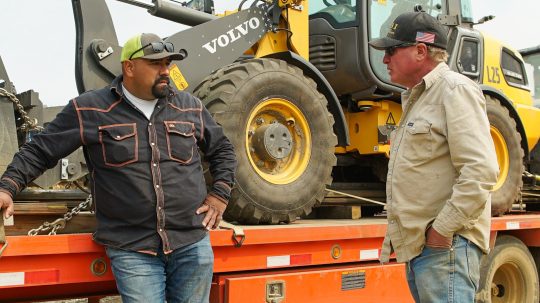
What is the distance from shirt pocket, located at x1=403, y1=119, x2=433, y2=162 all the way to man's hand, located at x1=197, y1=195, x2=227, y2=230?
3.29 ft

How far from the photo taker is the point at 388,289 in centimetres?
486

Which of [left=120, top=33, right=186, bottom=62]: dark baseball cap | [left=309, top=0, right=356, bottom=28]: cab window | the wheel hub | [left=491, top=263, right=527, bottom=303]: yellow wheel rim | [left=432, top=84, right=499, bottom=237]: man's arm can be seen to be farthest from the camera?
[left=491, top=263, right=527, bottom=303]: yellow wheel rim

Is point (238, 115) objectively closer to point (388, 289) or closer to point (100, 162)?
point (100, 162)

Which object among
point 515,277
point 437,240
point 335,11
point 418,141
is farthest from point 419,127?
point 515,277

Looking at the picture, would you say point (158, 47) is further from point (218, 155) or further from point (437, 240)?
point (437, 240)

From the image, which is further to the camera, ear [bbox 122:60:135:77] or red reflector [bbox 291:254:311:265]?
red reflector [bbox 291:254:311:265]

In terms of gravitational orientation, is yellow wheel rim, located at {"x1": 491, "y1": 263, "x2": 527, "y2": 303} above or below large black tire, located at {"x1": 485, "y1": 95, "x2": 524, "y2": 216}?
below

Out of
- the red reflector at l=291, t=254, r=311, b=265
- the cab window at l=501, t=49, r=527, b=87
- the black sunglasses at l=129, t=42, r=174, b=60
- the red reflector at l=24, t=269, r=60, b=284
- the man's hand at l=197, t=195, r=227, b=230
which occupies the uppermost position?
the cab window at l=501, t=49, r=527, b=87

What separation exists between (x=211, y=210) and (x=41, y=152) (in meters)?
0.86

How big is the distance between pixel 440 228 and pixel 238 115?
1977 millimetres

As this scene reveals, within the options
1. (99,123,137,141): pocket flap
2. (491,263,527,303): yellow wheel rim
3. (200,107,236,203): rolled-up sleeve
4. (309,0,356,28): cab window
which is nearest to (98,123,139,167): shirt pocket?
(99,123,137,141): pocket flap

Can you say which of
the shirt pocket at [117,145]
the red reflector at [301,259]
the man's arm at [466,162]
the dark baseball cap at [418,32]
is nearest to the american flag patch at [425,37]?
the dark baseball cap at [418,32]

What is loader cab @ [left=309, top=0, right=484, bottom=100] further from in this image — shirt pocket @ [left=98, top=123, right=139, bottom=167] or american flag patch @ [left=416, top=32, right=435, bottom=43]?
shirt pocket @ [left=98, top=123, right=139, bottom=167]

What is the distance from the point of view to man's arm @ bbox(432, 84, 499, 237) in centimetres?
266
